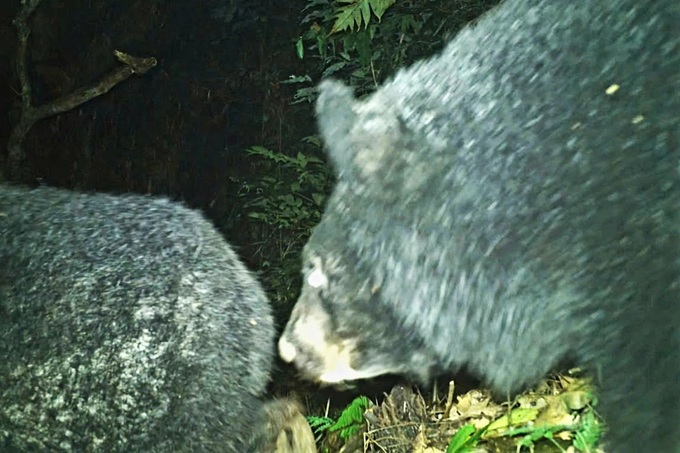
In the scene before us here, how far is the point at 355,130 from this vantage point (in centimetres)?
203

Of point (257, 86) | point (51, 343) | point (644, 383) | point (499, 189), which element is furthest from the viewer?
point (257, 86)

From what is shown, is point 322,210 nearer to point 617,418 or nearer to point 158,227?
point 158,227

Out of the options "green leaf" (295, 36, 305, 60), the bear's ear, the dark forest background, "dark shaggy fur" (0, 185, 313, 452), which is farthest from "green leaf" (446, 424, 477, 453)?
"green leaf" (295, 36, 305, 60)

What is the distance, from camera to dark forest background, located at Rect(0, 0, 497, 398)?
2057 mm

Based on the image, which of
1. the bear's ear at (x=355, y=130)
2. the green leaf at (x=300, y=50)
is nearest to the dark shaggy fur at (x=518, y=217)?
the bear's ear at (x=355, y=130)

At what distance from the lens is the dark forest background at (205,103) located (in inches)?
81.0

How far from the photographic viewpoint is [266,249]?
209cm

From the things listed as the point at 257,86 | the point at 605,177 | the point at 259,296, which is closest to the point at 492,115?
the point at 605,177

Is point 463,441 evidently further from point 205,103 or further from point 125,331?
point 205,103

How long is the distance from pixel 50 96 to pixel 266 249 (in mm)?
852

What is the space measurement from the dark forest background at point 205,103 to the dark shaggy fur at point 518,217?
0.09 meters

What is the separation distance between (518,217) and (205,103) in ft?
3.37

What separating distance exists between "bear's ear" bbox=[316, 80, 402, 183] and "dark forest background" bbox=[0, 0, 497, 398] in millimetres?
42

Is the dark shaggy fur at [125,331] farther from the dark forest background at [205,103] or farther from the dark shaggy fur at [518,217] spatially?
the dark shaggy fur at [518,217]
